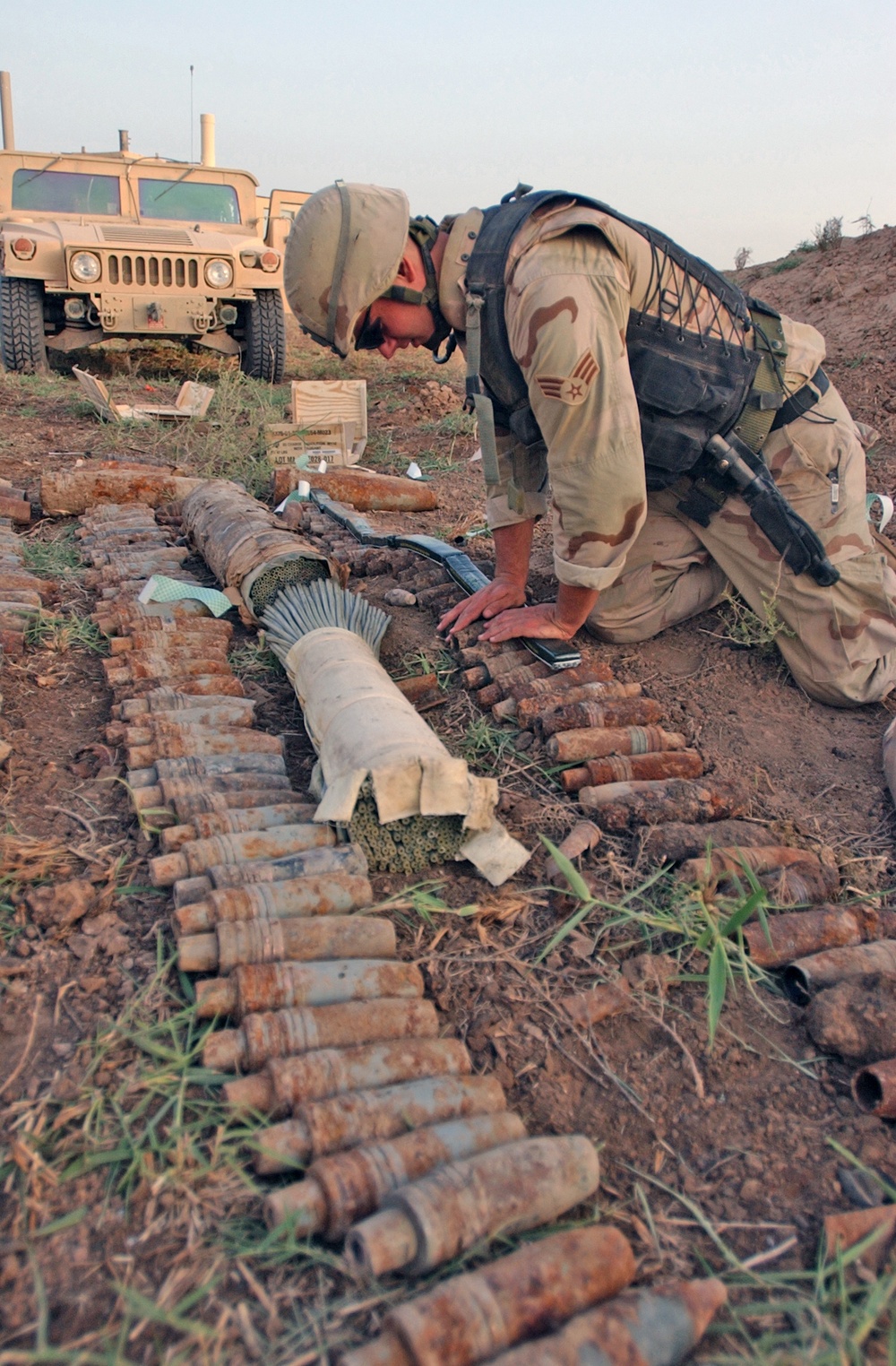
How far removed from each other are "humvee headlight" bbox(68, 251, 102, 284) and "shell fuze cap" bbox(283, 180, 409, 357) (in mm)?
6816

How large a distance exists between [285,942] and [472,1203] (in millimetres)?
666

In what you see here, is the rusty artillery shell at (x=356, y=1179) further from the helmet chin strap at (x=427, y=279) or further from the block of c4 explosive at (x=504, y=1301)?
the helmet chin strap at (x=427, y=279)

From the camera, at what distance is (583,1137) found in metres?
1.58

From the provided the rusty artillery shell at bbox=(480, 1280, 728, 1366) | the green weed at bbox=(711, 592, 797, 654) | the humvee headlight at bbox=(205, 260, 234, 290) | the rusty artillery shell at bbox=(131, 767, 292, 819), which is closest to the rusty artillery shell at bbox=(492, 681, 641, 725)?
the green weed at bbox=(711, 592, 797, 654)

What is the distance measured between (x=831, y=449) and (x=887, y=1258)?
272cm

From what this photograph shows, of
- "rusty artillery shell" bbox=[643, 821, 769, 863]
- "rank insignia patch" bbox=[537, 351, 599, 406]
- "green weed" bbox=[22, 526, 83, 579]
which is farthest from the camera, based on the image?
"green weed" bbox=[22, 526, 83, 579]

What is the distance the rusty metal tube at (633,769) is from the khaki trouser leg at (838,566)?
942 millimetres

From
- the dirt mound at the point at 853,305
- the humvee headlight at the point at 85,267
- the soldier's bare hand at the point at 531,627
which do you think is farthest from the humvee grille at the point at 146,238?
the soldier's bare hand at the point at 531,627

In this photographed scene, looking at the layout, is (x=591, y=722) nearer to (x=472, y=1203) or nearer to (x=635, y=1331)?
(x=472, y=1203)

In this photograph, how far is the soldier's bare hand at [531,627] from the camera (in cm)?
330

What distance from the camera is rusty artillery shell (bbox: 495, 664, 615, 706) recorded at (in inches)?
119

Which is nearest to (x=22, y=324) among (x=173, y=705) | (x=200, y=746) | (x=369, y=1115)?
(x=173, y=705)

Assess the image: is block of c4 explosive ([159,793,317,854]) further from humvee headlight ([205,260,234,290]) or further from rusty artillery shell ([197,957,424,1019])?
humvee headlight ([205,260,234,290])

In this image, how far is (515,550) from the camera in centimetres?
369
